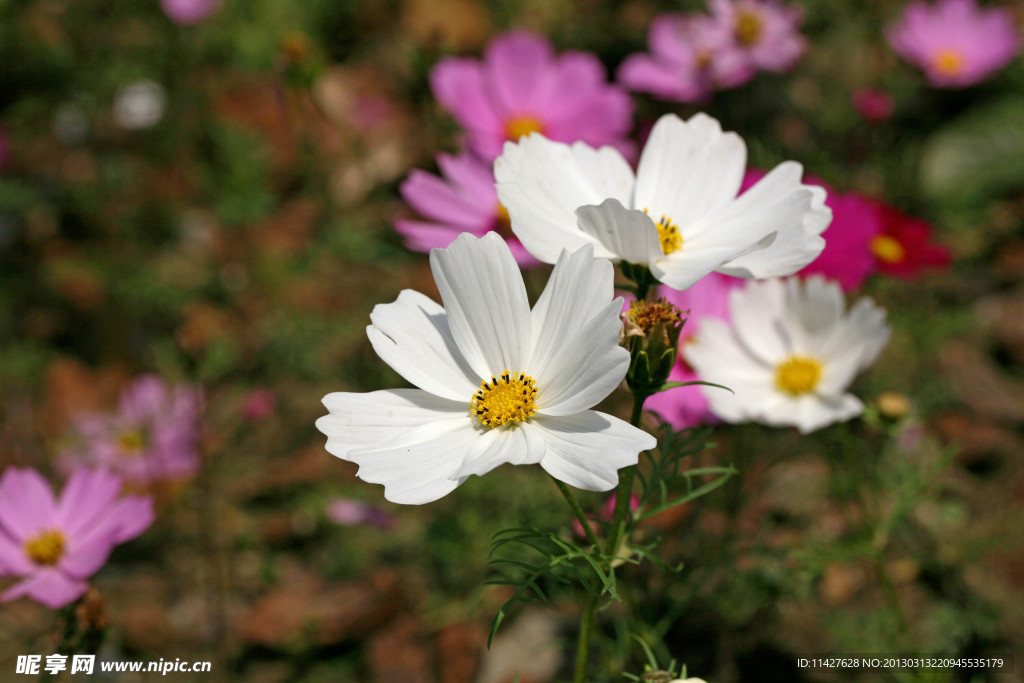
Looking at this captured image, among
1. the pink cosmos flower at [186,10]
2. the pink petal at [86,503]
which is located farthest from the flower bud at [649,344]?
the pink cosmos flower at [186,10]

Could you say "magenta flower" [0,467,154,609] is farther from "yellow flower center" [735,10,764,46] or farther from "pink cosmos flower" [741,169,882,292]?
"yellow flower center" [735,10,764,46]

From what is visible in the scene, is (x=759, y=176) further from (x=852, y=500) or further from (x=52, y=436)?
(x=52, y=436)

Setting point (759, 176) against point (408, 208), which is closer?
point (759, 176)

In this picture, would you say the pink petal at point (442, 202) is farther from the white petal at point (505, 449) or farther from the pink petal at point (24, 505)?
the pink petal at point (24, 505)

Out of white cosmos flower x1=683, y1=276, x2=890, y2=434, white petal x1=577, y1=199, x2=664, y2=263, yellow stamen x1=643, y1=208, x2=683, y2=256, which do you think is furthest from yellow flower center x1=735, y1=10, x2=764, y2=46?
white petal x1=577, y1=199, x2=664, y2=263

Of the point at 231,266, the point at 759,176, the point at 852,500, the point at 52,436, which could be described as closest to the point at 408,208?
the point at 231,266

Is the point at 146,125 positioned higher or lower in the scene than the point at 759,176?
higher

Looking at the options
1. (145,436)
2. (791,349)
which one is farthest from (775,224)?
(145,436)

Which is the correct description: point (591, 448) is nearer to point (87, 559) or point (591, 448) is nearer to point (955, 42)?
point (87, 559)
